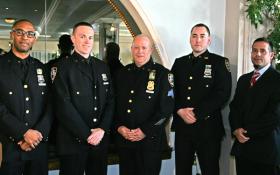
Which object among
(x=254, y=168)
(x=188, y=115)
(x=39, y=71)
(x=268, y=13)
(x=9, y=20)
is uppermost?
(x=268, y=13)

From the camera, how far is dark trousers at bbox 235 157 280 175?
253 centimetres

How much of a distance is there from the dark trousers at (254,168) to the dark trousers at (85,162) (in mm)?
997

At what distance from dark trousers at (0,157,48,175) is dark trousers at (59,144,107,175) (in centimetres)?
14

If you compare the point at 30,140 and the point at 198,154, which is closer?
the point at 30,140

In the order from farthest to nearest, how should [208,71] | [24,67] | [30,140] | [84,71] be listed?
[208,71] → [84,71] → [24,67] → [30,140]

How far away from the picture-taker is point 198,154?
2.86 m

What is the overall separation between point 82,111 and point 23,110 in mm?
376

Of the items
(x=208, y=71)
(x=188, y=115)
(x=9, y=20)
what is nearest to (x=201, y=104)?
(x=188, y=115)

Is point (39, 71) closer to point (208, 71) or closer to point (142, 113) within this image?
point (142, 113)

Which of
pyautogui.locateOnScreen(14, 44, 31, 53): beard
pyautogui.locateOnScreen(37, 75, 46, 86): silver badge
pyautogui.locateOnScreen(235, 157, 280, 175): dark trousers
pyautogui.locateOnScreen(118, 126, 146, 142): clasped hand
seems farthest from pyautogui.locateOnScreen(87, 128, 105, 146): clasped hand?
pyautogui.locateOnScreen(235, 157, 280, 175): dark trousers

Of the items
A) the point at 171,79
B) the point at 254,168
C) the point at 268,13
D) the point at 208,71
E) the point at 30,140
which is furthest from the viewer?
the point at 268,13

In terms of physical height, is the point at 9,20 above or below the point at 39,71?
above

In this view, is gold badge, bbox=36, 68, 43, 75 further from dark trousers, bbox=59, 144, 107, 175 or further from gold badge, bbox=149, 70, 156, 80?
gold badge, bbox=149, 70, 156, 80

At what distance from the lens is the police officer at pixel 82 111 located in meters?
2.39
